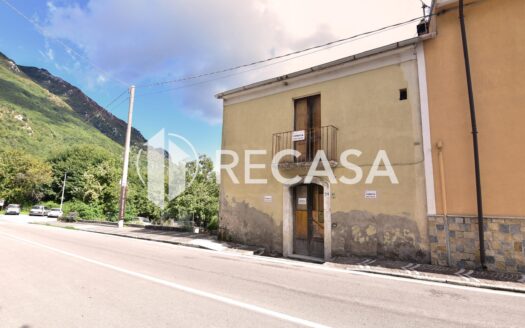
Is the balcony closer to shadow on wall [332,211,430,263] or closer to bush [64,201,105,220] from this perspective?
shadow on wall [332,211,430,263]

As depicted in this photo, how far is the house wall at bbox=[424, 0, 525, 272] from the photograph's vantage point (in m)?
7.05

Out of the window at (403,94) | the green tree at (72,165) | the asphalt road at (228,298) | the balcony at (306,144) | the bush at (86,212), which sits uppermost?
the green tree at (72,165)

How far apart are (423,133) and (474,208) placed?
228cm

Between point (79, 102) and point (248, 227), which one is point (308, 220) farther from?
point (79, 102)

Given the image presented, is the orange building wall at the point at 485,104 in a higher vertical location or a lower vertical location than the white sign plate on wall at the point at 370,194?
higher

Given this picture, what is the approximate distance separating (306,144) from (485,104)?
5.17 metres

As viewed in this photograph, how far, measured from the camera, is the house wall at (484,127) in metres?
7.05

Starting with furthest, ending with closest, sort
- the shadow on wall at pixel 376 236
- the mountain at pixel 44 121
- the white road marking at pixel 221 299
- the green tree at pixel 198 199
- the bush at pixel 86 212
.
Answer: the mountain at pixel 44 121, the bush at pixel 86 212, the green tree at pixel 198 199, the shadow on wall at pixel 376 236, the white road marking at pixel 221 299

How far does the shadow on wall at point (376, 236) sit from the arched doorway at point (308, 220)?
2.46 feet

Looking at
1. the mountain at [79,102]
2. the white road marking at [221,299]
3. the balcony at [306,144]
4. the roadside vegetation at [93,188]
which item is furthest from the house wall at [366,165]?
the mountain at [79,102]

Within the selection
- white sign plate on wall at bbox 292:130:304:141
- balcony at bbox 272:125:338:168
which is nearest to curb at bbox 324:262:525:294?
balcony at bbox 272:125:338:168

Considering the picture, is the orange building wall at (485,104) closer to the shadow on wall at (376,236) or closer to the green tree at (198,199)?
the shadow on wall at (376,236)

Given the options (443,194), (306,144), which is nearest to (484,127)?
(443,194)

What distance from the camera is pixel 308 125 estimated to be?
10914 mm
